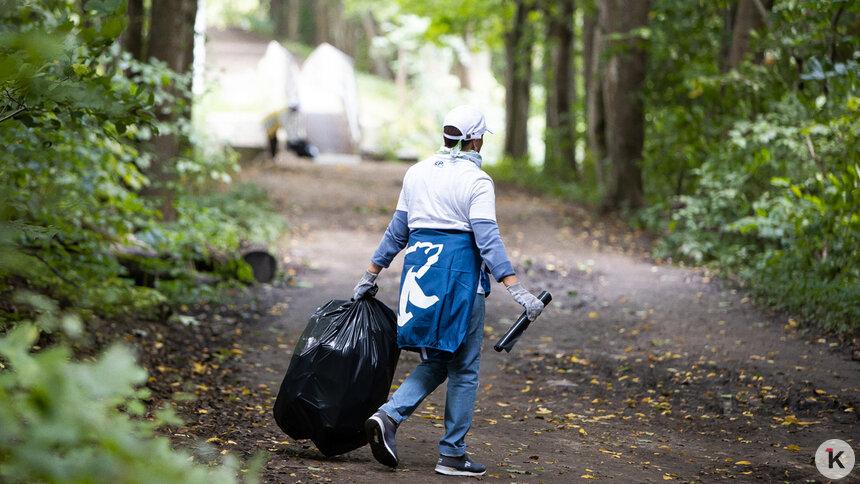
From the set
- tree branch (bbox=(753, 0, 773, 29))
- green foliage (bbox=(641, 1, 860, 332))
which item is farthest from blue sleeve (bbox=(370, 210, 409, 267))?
tree branch (bbox=(753, 0, 773, 29))

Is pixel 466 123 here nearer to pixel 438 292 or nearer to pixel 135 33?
pixel 438 292

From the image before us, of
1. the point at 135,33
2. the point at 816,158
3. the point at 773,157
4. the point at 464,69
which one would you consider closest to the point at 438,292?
the point at 816,158

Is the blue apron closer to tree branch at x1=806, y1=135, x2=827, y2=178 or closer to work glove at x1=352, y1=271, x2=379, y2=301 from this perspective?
work glove at x1=352, y1=271, x2=379, y2=301

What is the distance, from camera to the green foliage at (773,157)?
8352 millimetres

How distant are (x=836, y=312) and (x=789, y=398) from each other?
2.00 meters

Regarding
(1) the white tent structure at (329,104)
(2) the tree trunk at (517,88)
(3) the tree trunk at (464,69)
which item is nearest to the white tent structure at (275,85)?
(1) the white tent structure at (329,104)

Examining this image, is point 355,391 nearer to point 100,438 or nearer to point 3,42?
point 3,42

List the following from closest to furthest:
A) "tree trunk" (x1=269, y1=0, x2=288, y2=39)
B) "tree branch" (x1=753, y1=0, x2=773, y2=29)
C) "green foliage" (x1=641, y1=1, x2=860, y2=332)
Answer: "green foliage" (x1=641, y1=1, x2=860, y2=332), "tree branch" (x1=753, y1=0, x2=773, y2=29), "tree trunk" (x1=269, y1=0, x2=288, y2=39)

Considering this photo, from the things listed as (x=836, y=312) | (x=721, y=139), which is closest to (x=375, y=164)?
(x=721, y=139)

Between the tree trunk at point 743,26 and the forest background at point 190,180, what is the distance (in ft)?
0.09

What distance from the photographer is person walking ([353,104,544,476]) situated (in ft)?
14.1

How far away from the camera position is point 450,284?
14.2 ft

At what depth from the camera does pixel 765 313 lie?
8766 millimetres

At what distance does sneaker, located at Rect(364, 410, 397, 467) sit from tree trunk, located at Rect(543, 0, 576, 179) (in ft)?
63.6
